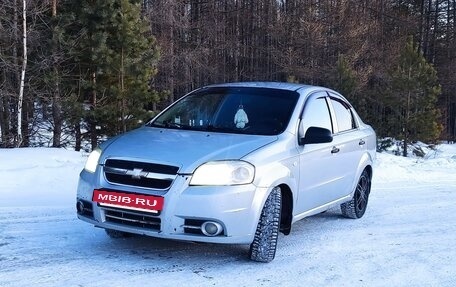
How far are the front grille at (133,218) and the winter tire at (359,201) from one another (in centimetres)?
321

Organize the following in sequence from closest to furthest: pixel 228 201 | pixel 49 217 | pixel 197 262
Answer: pixel 228 201 → pixel 197 262 → pixel 49 217

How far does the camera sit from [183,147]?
471cm

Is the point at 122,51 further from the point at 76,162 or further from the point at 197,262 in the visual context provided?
the point at 197,262

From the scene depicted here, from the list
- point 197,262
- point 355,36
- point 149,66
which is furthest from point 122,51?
point 355,36

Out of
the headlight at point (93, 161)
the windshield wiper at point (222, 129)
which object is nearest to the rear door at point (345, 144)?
the windshield wiper at point (222, 129)

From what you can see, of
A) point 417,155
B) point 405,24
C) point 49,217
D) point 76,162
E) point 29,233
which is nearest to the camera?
point 29,233

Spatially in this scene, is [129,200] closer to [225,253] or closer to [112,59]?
[225,253]

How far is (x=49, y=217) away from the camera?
6320 millimetres

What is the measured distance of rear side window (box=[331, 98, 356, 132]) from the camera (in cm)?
660

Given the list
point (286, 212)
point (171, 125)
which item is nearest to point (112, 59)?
point (171, 125)

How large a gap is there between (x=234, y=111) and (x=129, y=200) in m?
1.68

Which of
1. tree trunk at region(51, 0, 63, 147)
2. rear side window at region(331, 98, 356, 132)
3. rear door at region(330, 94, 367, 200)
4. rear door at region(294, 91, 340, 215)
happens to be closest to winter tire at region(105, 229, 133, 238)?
rear door at region(294, 91, 340, 215)

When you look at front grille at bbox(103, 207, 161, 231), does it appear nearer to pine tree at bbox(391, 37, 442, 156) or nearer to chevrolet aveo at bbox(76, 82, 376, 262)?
chevrolet aveo at bbox(76, 82, 376, 262)

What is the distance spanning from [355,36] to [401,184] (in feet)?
79.1
